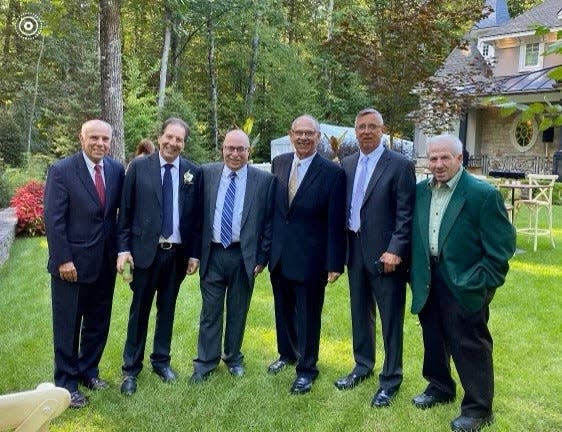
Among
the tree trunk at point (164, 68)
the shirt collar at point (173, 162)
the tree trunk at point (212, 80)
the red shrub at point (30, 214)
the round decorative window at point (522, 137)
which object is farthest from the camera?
the tree trunk at point (212, 80)

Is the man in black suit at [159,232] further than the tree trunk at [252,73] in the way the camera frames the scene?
No

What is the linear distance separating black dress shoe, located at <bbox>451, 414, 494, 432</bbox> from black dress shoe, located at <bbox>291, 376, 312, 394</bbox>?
1.08 meters

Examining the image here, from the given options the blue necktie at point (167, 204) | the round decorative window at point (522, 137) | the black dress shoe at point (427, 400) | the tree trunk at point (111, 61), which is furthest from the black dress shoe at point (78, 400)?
the round decorative window at point (522, 137)

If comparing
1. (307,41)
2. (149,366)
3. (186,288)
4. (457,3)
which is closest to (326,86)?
(307,41)

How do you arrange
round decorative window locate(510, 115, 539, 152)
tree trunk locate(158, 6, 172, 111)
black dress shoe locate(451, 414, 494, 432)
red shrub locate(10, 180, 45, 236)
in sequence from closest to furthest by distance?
black dress shoe locate(451, 414, 494, 432)
red shrub locate(10, 180, 45, 236)
round decorative window locate(510, 115, 539, 152)
tree trunk locate(158, 6, 172, 111)

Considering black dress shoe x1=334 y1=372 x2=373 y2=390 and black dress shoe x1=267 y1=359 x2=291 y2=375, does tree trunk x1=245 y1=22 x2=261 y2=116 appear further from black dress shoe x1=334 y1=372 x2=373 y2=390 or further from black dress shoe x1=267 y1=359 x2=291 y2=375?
black dress shoe x1=334 y1=372 x2=373 y2=390

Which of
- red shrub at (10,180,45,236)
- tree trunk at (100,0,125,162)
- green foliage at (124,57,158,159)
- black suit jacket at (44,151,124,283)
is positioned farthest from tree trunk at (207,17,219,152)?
black suit jacket at (44,151,124,283)

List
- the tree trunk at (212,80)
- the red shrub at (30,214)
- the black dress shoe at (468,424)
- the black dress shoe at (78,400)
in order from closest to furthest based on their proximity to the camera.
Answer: the black dress shoe at (468,424)
the black dress shoe at (78,400)
the red shrub at (30,214)
the tree trunk at (212,80)

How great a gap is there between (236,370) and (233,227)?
3.81 feet

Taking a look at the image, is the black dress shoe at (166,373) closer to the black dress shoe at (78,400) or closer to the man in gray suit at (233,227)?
the man in gray suit at (233,227)

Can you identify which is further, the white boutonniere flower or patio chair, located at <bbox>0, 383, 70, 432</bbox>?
the white boutonniere flower

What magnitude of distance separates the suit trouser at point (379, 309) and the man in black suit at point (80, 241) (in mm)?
1734

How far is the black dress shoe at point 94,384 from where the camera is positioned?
4.13m

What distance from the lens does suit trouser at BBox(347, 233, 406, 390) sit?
12.9ft
